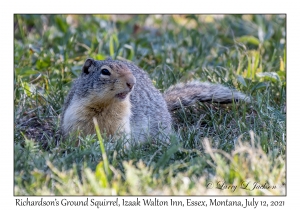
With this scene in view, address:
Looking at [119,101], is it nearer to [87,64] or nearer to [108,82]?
[108,82]

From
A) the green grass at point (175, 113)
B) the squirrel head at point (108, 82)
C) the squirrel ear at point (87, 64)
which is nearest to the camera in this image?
the green grass at point (175, 113)

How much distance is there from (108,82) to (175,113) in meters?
1.15

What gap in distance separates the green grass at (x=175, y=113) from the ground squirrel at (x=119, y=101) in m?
0.14

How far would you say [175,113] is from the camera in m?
5.40

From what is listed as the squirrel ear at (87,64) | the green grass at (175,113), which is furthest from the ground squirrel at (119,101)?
the green grass at (175,113)

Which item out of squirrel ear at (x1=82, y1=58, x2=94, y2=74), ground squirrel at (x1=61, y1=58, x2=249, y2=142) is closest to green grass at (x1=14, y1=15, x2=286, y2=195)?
ground squirrel at (x1=61, y1=58, x2=249, y2=142)

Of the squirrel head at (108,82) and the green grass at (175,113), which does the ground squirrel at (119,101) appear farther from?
the green grass at (175,113)

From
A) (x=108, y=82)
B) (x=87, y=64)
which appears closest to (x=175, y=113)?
(x=87, y=64)

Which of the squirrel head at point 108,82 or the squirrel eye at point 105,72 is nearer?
the squirrel head at point 108,82

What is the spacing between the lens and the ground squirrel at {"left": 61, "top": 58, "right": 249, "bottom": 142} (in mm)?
4414

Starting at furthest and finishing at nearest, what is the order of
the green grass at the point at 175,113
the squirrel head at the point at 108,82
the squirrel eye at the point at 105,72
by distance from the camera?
the squirrel eye at the point at 105,72 < the squirrel head at the point at 108,82 < the green grass at the point at 175,113

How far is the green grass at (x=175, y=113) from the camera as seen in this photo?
340cm

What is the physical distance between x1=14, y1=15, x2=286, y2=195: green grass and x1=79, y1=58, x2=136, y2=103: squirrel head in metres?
0.39

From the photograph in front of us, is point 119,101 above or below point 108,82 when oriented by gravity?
below
